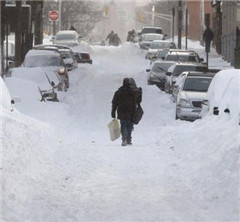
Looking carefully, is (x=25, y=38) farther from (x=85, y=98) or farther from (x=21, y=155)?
(x=21, y=155)

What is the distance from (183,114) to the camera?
75.9 feet

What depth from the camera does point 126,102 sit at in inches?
677

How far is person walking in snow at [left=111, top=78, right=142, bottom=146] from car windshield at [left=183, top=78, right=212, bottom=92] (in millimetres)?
7138

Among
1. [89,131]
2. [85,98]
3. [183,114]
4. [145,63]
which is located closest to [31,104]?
[89,131]

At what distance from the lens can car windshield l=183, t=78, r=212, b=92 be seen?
24328 millimetres

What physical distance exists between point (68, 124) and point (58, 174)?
35.7 ft

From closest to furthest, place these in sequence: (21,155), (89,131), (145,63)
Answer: (21,155) → (89,131) → (145,63)

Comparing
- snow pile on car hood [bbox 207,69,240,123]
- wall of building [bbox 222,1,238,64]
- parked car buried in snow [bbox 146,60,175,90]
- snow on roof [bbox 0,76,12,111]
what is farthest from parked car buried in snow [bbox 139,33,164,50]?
snow on roof [bbox 0,76,12,111]

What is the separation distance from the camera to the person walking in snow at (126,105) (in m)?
17.2

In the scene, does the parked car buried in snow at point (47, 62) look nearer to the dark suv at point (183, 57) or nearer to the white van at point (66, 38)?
the dark suv at point (183, 57)

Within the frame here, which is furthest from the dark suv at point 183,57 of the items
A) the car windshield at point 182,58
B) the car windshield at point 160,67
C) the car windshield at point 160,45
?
the car windshield at point 160,45

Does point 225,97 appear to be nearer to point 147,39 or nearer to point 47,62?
point 47,62

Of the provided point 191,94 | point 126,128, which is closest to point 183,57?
point 191,94

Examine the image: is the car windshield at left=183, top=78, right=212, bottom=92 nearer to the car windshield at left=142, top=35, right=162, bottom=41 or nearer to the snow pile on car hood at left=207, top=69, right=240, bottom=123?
the snow pile on car hood at left=207, top=69, right=240, bottom=123
